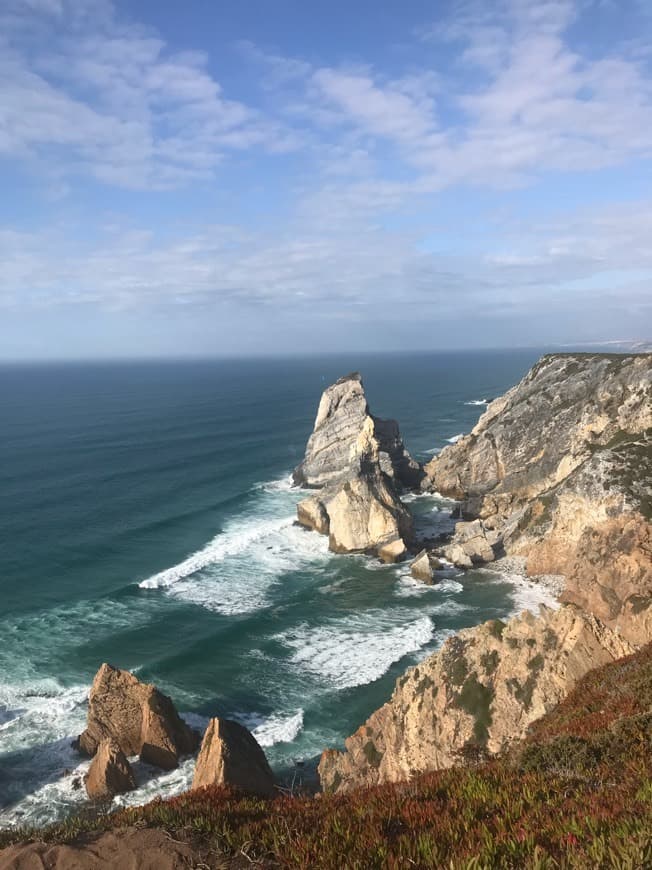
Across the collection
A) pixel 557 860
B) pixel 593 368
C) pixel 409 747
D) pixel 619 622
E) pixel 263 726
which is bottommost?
pixel 263 726

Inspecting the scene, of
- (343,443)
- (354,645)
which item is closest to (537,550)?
(354,645)

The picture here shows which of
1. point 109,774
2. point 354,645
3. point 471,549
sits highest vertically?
point 471,549

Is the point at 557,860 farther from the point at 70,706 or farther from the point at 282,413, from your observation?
the point at 282,413

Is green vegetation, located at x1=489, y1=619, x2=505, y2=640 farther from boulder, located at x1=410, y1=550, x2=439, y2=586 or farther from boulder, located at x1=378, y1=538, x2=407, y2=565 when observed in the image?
boulder, located at x1=378, y1=538, x2=407, y2=565

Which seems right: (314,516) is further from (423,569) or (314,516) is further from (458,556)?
(458,556)

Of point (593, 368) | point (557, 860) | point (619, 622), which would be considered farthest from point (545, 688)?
point (593, 368)

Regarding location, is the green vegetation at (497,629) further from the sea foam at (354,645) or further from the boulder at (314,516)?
the boulder at (314,516)
